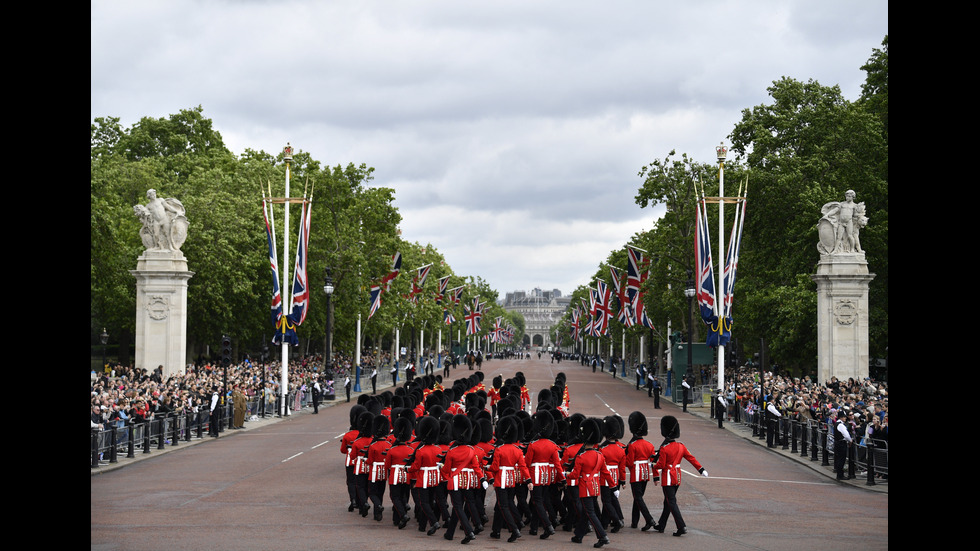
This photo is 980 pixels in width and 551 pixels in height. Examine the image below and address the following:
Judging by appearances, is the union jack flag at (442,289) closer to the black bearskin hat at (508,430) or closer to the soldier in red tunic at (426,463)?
the soldier in red tunic at (426,463)

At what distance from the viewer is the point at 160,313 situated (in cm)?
3369

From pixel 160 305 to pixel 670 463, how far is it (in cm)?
2481

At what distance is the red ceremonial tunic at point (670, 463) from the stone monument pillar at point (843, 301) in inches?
783

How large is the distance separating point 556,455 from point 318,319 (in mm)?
42438

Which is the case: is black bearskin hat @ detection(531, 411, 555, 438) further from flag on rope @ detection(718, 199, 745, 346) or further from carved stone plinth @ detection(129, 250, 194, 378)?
carved stone plinth @ detection(129, 250, 194, 378)

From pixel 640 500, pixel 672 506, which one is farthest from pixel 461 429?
pixel 672 506

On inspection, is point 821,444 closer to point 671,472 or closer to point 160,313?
point 671,472

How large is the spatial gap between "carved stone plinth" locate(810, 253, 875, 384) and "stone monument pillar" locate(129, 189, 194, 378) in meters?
21.9

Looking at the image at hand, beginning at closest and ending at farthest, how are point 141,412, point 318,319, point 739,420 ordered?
point 141,412 → point 739,420 → point 318,319
